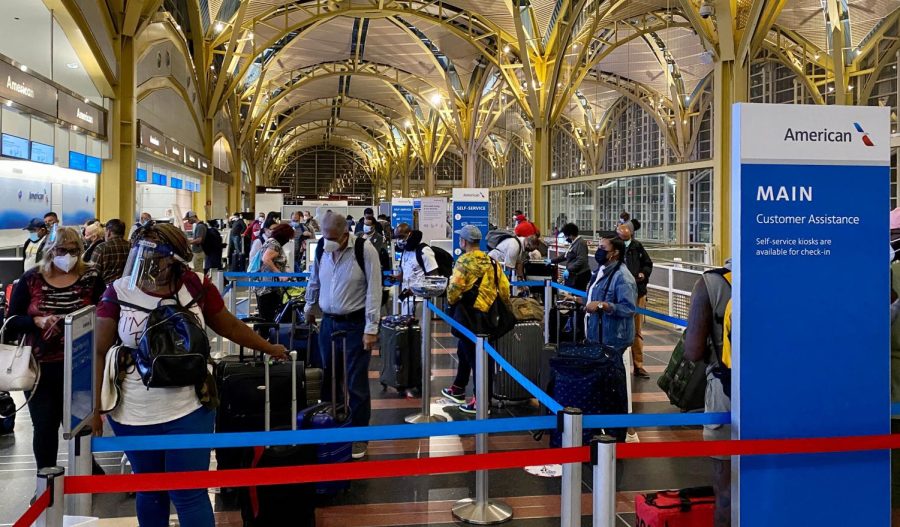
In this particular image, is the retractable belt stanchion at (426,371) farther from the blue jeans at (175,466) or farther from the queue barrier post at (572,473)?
the queue barrier post at (572,473)

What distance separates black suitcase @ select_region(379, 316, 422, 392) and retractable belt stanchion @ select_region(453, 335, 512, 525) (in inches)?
113

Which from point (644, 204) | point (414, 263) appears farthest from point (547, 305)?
point (644, 204)

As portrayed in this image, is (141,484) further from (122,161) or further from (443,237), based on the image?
(443,237)

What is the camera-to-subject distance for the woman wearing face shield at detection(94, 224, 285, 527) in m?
3.10

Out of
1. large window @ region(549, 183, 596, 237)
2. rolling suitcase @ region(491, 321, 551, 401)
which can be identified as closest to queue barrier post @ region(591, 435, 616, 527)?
rolling suitcase @ region(491, 321, 551, 401)

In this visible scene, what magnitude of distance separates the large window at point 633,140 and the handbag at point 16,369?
119 feet

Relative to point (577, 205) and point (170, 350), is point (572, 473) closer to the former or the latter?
point (170, 350)

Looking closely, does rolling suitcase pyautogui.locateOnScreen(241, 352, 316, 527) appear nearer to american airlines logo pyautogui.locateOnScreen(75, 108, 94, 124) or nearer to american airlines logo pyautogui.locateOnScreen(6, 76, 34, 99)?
american airlines logo pyautogui.locateOnScreen(6, 76, 34, 99)

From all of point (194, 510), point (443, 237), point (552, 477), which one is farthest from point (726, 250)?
point (194, 510)

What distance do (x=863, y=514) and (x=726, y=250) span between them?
12.9 m

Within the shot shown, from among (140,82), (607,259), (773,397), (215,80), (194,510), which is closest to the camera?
(773,397)

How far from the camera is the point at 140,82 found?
17891mm

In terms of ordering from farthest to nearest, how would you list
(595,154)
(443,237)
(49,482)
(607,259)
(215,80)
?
(595,154)
(215,80)
(443,237)
(607,259)
(49,482)

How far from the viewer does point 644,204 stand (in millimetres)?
34375
